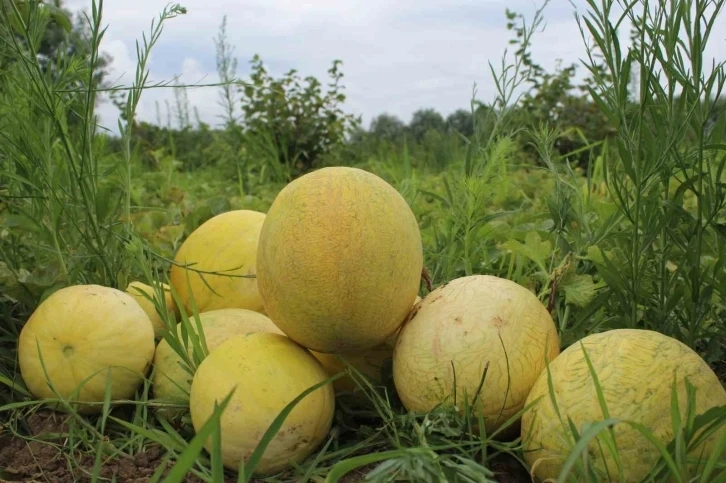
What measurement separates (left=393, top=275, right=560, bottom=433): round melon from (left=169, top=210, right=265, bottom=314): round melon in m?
0.79

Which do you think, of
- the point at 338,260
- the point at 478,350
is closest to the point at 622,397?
the point at 478,350

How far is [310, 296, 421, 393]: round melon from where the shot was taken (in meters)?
2.03

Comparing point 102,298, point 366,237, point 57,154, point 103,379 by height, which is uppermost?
point 57,154

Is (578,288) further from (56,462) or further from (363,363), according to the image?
(56,462)

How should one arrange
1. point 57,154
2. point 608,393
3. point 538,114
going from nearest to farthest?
point 608,393 → point 57,154 → point 538,114

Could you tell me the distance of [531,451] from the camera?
1571mm

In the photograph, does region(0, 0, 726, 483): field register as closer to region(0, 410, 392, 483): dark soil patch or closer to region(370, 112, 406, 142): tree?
region(0, 410, 392, 483): dark soil patch

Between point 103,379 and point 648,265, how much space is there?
5.02 ft

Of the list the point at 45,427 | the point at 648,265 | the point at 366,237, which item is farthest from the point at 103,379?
the point at 648,265

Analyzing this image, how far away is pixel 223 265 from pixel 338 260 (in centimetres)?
85

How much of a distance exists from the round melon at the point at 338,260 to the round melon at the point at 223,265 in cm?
60

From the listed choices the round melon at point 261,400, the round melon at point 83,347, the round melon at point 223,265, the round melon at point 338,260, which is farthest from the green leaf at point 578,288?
the round melon at point 83,347

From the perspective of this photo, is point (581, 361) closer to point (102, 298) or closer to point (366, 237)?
point (366, 237)

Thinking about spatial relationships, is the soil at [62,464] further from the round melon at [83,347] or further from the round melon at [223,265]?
the round melon at [223,265]
